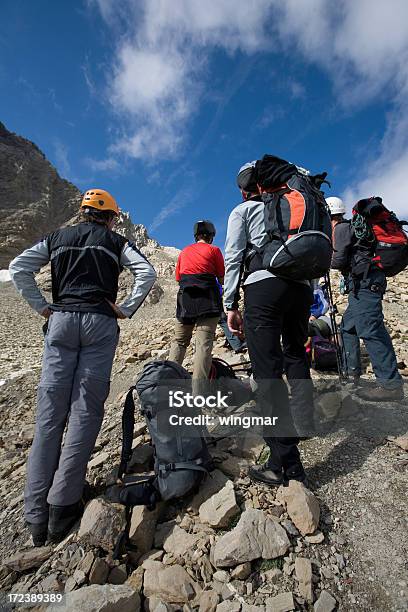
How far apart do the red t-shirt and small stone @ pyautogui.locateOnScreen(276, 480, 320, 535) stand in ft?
9.06

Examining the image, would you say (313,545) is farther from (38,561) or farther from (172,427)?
(38,561)

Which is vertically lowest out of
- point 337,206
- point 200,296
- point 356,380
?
point 356,380

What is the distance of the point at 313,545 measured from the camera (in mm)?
2029

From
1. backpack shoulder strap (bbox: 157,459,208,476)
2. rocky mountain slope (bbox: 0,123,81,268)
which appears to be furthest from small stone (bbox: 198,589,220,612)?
rocky mountain slope (bbox: 0,123,81,268)

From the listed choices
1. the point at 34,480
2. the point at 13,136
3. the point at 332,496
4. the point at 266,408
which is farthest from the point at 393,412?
the point at 13,136

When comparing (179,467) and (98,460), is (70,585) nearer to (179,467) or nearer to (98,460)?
(179,467)

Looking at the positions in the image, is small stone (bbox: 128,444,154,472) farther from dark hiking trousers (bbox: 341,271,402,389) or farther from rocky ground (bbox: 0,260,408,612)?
dark hiking trousers (bbox: 341,271,402,389)

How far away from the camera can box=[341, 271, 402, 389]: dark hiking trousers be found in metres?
3.89

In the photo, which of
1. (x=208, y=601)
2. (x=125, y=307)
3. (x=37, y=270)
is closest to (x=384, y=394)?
(x=208, y=601)

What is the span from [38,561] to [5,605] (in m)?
0.29

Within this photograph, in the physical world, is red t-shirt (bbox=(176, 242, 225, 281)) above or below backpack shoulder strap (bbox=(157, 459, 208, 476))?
above

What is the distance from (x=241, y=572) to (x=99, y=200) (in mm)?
3125

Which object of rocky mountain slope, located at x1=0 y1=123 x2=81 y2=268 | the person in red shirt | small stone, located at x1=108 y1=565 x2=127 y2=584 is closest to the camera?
small stone, located at x1=108 y1=565 x2=127 y2=584

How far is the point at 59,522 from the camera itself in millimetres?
2295
